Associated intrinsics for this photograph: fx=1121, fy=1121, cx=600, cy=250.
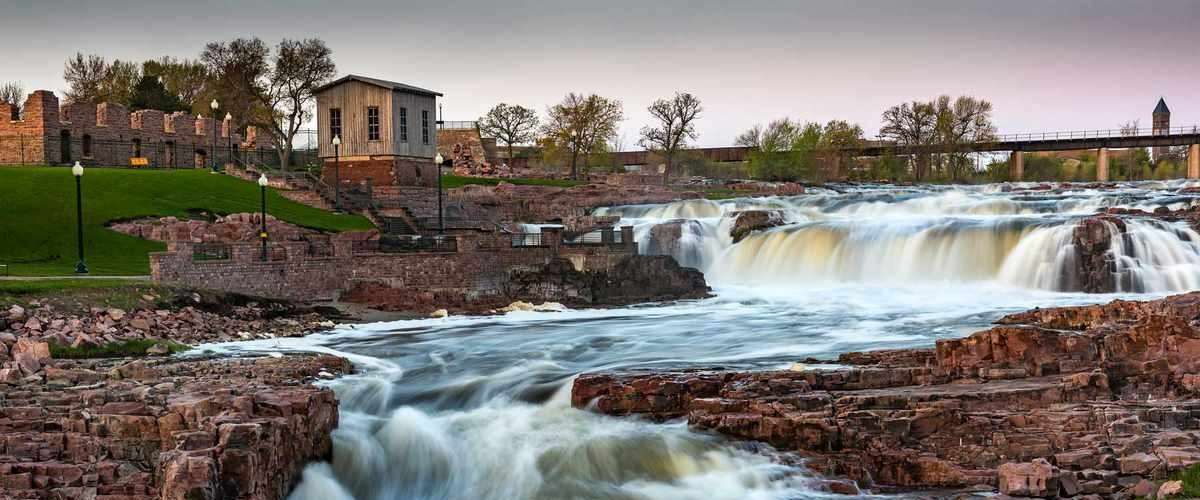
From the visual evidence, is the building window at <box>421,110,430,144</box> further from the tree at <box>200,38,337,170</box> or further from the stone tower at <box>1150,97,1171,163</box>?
the stone tower at <box>1150,97,1171,163</box>

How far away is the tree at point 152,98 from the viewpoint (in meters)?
69.9

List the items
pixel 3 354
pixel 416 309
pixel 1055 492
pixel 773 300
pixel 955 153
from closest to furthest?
Result: pixel 1055 492, pixel 3 354, pixel 416 309, pixel 773 300, pixel 955 153

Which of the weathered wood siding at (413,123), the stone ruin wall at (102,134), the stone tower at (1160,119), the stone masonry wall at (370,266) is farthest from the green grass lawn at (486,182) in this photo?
the stone tower at (1160,119)

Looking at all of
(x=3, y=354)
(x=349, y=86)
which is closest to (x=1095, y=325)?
(x=3, y=354)

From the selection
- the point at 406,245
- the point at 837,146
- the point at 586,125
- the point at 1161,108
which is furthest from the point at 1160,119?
the point at 406,245

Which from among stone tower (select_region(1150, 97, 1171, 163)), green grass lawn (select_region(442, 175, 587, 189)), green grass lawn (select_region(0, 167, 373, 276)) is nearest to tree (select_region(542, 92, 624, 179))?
green grass lawn (select_region(442, 175, 587, 189))

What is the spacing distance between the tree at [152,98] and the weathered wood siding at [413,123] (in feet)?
72.8

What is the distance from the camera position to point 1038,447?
1530 centimetres

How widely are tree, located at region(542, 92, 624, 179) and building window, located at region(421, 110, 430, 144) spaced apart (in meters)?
24.3

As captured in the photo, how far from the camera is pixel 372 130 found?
55094 millimetres

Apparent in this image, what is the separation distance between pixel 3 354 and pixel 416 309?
46.5 feet

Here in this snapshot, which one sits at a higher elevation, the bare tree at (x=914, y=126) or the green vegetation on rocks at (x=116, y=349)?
the bare tree at (x=914, y=126)

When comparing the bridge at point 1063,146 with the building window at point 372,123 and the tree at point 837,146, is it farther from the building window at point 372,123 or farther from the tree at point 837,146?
the building window at point 372,123

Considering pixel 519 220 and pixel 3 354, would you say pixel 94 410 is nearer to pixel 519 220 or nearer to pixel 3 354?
pixel 3 354
